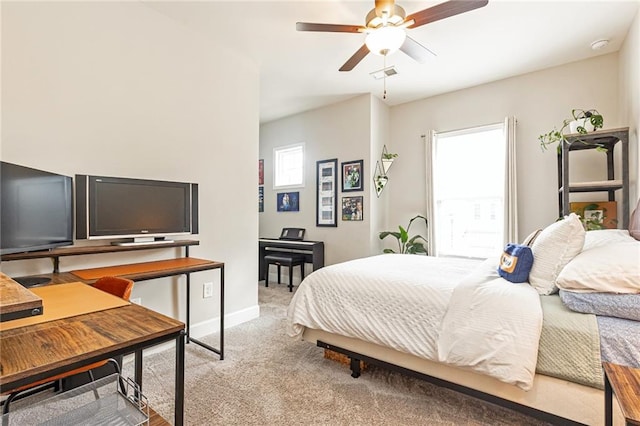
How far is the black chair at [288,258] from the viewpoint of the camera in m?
4.46

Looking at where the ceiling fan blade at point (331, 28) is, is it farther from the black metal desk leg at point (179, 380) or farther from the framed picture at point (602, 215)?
the framed picture at point (602, 215)

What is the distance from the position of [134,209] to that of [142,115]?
774mm

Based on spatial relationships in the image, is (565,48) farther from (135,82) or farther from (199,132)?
(135,82)

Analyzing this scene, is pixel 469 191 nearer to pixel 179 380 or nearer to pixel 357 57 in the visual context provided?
pixel 357 57

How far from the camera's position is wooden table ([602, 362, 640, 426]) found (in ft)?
2.51

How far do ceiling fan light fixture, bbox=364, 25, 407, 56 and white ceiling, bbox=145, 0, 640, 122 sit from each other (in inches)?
22.4

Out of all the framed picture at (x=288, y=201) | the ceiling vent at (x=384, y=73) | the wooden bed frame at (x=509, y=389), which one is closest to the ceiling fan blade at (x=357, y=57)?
the ceiling vent at (x=384, y=73)

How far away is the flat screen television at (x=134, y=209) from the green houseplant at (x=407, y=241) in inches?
106

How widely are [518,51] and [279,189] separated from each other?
3.78 metres

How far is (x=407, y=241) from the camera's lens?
4.34m

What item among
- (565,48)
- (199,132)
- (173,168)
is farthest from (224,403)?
(565,48)

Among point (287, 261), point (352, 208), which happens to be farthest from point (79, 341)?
point (352, 208)

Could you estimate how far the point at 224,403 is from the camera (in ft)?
5.94

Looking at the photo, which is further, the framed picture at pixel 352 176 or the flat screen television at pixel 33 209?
the framed picture at pixel 352 176
